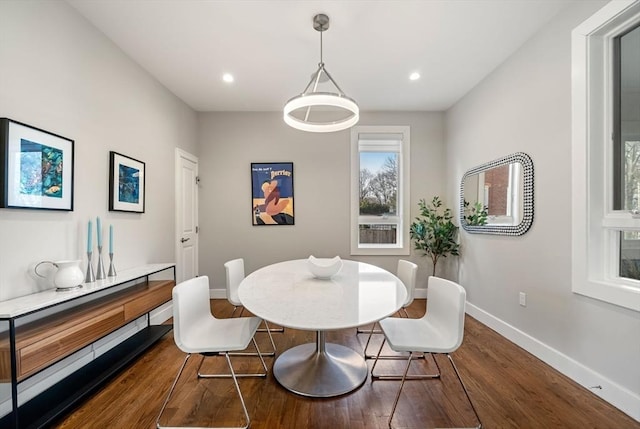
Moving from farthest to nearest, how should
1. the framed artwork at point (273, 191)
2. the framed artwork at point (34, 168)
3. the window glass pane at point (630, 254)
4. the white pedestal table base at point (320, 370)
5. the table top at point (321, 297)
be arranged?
the framed artwork at point (273, 191) → the white pedestal table base at point (320, 370) → the window glass pane at point (630, 254) → the framed artwork at point (34, 168) → the table top at point (321, 297)

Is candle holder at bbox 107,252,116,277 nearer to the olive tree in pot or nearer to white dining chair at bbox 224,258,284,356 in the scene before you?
white dining chair at bbox 224,258,284,356

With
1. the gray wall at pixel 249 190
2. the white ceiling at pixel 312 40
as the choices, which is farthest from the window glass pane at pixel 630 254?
the gray wall at pixel 249 190

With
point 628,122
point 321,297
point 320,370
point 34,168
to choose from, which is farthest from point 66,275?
point 628,122

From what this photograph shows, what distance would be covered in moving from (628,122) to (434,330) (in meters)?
1.82

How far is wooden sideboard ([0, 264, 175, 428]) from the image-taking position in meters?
1.31

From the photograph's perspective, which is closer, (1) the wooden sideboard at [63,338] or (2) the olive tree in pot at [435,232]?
(1) the wooden sideboard at [63,338]

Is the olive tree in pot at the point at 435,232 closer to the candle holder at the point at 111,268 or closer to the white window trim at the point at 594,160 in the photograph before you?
the white window trim at the point at 594,160

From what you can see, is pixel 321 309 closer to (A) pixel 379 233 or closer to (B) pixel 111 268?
(B) pixel 111 268

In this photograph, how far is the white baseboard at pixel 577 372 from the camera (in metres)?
1.59

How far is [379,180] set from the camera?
4.04 meters

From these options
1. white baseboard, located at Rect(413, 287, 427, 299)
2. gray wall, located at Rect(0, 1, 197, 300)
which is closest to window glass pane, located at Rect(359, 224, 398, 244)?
white baseboard, located at Rect(413, 287, 427, 299)

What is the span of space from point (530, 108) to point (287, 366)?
297 cm

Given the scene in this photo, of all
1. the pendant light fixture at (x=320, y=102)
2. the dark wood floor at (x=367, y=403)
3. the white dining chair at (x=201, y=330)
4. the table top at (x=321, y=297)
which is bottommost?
the dark wood floor at (x=367, y=403)

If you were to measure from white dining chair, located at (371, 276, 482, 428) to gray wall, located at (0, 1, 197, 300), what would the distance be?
2263 millimetres
